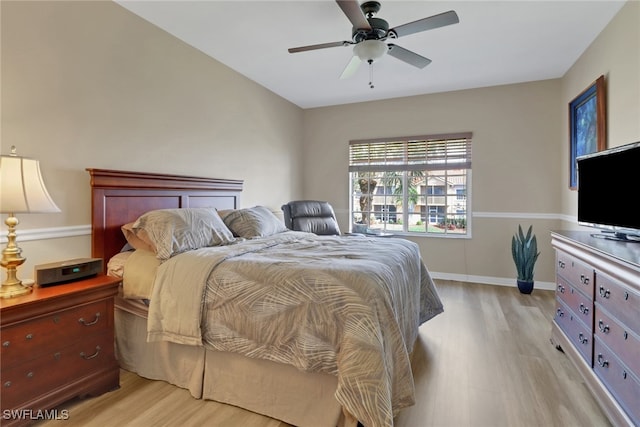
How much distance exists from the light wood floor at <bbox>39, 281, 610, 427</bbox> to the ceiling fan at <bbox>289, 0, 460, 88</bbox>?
2.33m

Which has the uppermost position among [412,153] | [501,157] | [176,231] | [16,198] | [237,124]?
[237,124]

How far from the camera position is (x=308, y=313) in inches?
62.2

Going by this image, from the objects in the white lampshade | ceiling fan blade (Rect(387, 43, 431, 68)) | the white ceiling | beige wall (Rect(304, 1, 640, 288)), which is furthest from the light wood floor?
the white ceiling

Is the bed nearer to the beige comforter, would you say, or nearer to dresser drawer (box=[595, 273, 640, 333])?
the beige comforter

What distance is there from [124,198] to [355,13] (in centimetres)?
215

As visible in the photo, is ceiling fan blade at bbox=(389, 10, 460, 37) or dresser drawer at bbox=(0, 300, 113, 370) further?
ceiling fan blade at bbox=(389, 10, 460, 37)

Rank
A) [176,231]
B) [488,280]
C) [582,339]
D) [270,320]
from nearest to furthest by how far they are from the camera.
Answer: [270,320] < [582,339] < [176,231] < [488,280]

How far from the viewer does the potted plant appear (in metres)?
3.93

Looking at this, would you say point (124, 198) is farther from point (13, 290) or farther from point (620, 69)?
point (620, 69)

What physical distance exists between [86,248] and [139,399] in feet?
3.69

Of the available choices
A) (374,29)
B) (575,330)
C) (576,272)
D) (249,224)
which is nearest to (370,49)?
(374,29)

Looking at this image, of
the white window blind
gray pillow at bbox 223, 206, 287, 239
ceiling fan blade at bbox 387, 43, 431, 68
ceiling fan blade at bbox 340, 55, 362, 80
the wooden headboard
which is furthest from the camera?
the white window blind

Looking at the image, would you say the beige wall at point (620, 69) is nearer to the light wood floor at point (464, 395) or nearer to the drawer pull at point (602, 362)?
the drawer pull at point (602, 362)

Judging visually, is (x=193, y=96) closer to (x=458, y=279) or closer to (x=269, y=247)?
(x=269, y=247)
